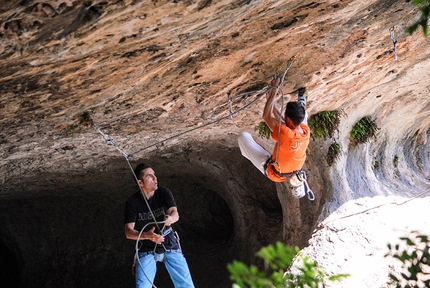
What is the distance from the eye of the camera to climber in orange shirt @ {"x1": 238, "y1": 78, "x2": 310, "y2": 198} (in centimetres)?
575

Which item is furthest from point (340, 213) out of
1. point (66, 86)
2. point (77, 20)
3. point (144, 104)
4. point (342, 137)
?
point (77, 20)

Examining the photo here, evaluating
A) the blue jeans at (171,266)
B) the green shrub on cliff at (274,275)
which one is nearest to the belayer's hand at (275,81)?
the blue jeans at (171,266)

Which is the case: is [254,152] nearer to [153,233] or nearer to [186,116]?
[186,116]

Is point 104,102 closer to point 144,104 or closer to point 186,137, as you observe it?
point 144,104

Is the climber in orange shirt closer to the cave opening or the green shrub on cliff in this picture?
the green shrub on cliff

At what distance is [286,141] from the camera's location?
5.76 meters

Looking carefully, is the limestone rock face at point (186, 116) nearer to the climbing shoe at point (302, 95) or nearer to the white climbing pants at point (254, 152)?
the climbing shoe at point (302, 95)

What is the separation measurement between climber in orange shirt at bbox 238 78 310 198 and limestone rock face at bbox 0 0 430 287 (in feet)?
2.15

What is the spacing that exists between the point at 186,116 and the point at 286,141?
5.97ft

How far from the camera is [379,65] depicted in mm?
7059

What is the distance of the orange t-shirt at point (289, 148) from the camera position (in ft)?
18.8

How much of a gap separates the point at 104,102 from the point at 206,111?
5.07ft

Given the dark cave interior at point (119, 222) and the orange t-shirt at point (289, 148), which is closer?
the orange t-shirt at point (289, 148)

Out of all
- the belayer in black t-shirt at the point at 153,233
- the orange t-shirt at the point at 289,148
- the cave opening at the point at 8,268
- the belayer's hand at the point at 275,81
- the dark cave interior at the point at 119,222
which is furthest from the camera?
the cave opening at the point at 8,268
